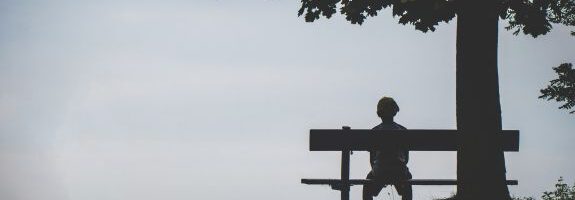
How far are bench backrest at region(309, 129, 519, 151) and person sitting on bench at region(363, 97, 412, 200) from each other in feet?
0.79

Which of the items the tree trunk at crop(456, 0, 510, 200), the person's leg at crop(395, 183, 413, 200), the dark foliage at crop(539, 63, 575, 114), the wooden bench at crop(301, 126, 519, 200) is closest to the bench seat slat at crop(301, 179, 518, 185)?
the person's leg at crop(395, 183, 413, 200)

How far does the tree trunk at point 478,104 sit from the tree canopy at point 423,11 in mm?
371

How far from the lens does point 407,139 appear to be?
19.1 ft

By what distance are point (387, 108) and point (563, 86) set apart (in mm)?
5877

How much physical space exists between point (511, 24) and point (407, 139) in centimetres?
535

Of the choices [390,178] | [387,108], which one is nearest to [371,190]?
[390,178]

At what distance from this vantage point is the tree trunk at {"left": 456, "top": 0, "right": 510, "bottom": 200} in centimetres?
626

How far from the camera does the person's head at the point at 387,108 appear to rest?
21.3ft

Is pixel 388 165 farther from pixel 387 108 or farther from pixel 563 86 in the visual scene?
pixel 563 86

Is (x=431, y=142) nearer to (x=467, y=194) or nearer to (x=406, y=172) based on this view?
(x=406, y=172)

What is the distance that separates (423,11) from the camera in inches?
293

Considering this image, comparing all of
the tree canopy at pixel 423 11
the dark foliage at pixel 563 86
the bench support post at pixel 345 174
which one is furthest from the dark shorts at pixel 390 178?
the dark foliage at pixel 563 86

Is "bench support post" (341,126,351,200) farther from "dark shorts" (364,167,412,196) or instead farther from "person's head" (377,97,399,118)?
"person's head" (377,97,399,118)

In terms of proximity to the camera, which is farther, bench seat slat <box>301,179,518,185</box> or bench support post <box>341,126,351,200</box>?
bench seat slat <box>301,179,518,185</box>
